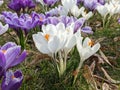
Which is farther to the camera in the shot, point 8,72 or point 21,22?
point 21,22

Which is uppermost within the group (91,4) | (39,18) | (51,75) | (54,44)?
(54,44)

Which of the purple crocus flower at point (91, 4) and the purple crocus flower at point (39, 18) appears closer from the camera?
the purple crocus flower at point (39, 18)

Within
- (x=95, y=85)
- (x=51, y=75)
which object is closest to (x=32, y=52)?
(x=51, y=75)

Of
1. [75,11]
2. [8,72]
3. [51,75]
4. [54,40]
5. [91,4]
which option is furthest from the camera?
[91,4]

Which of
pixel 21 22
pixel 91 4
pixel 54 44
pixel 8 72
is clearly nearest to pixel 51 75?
pixel 54 44

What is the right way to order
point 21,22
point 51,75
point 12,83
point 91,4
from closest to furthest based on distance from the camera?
point 12,83 → point 51,75 → point 21,22 → point 91,4

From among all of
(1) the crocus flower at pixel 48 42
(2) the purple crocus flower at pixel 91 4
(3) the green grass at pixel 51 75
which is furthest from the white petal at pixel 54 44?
(2) the purple crocus flower at pixel 91 4

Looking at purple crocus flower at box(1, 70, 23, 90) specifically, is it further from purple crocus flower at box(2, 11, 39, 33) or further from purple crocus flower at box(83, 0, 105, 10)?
purple crocus flower at box(83, 0, 105, 10)

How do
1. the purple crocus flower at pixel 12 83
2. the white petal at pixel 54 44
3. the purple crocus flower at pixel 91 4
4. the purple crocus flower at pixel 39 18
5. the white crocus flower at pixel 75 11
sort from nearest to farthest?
1. the purple crocus flower at pixel 12 83
2. the white petal at pixel 54 44
3. the purple crocus flower at pixel 39 18
4. the white crocus flower at pixel 75 11
5. the purple crocus flower at pixel 91 4

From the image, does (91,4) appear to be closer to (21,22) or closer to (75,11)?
A: (75,11)

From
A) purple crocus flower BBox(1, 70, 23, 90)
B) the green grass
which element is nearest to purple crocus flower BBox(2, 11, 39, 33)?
the green grass

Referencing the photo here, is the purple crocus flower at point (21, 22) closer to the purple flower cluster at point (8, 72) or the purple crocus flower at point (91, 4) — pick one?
the purple flower cluster at point (8, 72)
